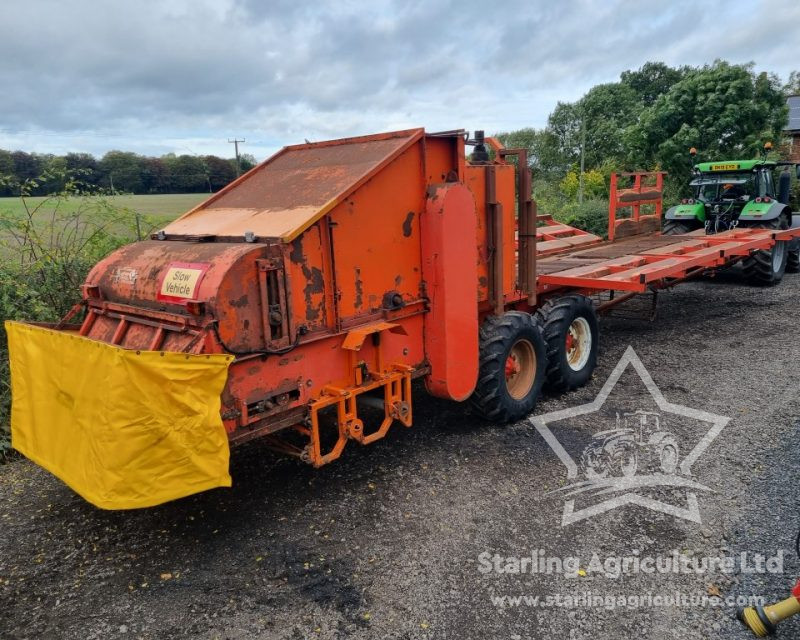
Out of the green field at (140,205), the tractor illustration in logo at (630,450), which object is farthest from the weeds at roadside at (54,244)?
the tractor illustration in logo at (630,450)

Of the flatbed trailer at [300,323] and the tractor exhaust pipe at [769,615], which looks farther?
the flatbed trailer at [300,323]

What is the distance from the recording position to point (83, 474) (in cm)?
319

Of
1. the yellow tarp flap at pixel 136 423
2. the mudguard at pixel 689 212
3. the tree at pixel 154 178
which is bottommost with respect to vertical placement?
the yellow tarp flap at pixel 136 423

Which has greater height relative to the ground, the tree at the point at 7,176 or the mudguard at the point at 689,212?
the tree at the point at 7,176

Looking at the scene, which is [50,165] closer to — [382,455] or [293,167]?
[293,167]

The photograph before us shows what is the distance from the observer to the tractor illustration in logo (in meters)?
4.47

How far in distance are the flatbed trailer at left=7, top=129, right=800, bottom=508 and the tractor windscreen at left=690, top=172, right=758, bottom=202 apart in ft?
22.6

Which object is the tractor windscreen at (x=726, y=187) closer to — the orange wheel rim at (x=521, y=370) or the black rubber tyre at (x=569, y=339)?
the black rubber tyre at (x=569, y=339)

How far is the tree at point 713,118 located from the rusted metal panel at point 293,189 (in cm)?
1555

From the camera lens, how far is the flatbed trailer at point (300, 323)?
3.08 metres

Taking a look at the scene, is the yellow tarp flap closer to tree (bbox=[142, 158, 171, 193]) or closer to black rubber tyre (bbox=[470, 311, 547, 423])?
black rubber tyre (bbox=[470, 311, 547, 423])

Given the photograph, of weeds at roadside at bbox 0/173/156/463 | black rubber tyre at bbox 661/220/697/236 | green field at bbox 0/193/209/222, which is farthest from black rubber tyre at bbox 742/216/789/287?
weeds at roadside at bbox 0/173/156/463

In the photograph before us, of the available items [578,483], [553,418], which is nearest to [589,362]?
[553,418]

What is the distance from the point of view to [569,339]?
607cm
